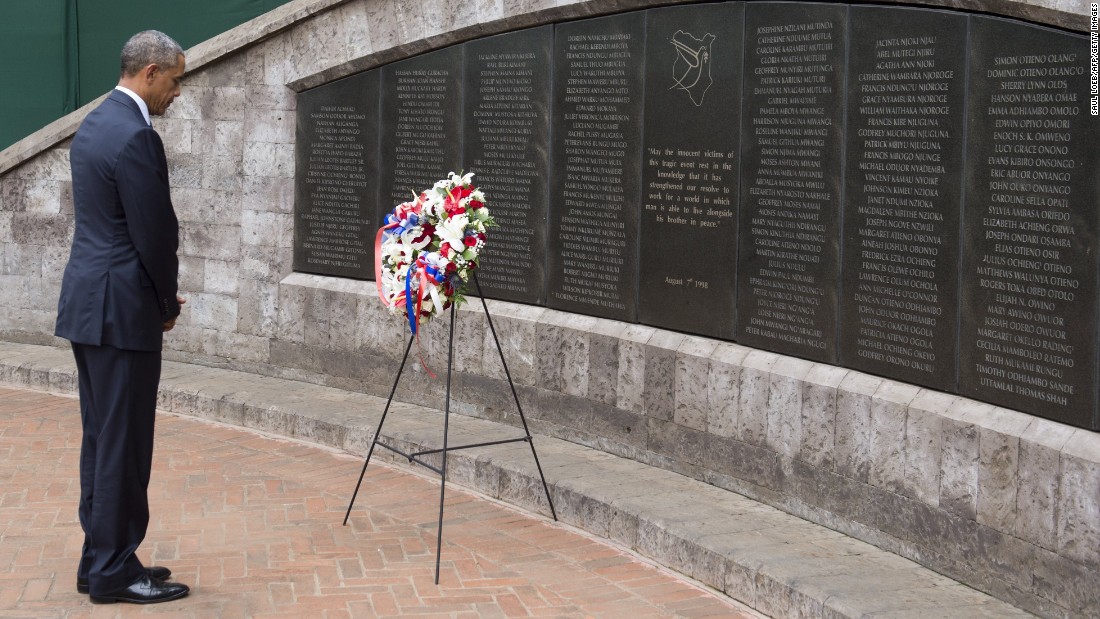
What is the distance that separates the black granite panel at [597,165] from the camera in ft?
25.8

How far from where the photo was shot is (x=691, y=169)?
7.44m

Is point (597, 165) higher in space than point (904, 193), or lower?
higher

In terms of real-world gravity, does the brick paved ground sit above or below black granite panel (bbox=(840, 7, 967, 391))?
below

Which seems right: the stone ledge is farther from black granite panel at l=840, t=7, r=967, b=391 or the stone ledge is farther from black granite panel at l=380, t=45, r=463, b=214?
black granite panel at l=380, t=45, r=463, b=214

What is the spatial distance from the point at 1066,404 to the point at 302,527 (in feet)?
12.1

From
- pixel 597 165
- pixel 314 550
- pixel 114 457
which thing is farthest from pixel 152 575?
pixel 597 165

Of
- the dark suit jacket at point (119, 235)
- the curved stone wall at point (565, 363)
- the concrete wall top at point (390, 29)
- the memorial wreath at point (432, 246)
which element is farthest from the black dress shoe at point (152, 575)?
the concrete wall top at point (390, 29)

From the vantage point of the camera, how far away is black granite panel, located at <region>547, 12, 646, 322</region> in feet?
25.8

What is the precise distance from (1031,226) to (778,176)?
5.51 feet

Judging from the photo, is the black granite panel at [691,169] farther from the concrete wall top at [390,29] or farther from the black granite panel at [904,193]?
the black granite panel at [904,193]

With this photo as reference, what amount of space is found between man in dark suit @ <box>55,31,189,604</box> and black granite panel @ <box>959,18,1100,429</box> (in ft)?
11.0

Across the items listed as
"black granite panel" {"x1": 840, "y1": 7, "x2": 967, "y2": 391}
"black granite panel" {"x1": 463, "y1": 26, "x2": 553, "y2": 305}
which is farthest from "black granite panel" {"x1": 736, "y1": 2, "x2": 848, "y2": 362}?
"black granite panel" {"x1": 463, "y1": 26, "x2": 553, "y2": 305}

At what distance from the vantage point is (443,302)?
6.33 meters

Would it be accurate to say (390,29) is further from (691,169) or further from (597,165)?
(691,169)
